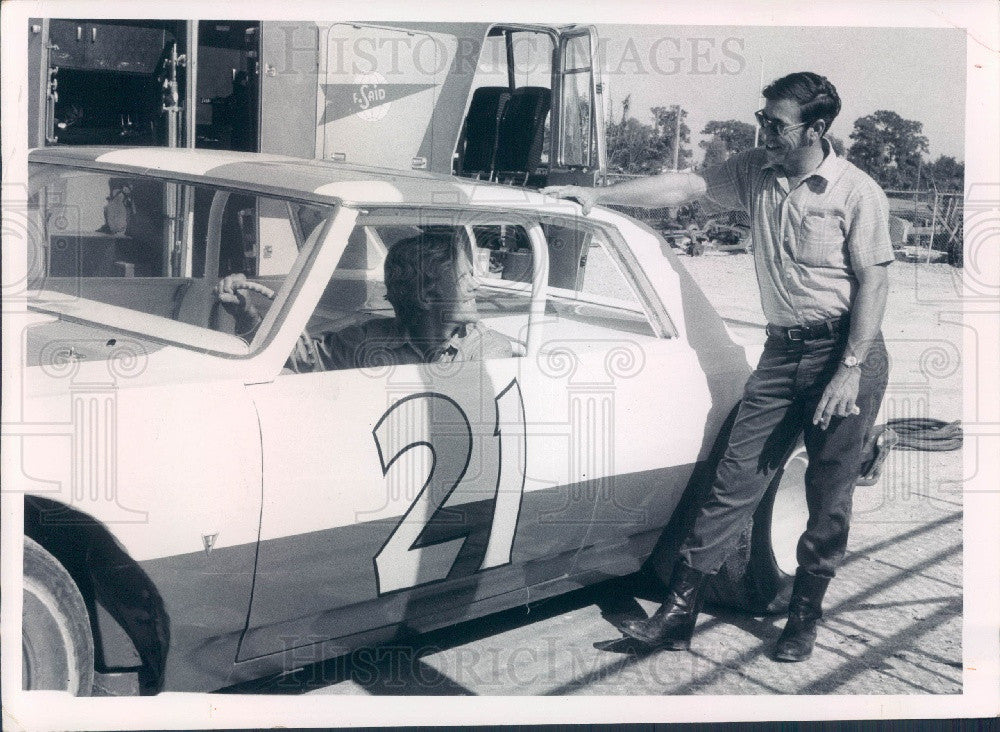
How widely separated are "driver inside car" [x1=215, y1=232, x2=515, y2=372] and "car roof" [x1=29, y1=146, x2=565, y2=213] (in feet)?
0.47

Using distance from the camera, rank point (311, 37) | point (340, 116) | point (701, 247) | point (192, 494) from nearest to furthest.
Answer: point (192, 494)
point (311, 37)
point (701, 247)
point (340, 116)

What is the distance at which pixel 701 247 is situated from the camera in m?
3.16

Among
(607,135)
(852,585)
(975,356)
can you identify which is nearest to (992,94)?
(975,356)

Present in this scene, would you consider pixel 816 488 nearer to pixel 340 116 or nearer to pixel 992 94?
pixel 992 94

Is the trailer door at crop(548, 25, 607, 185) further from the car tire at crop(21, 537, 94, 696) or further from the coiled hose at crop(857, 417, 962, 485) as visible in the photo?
the car tire at crop(21, 537, 94, 696)

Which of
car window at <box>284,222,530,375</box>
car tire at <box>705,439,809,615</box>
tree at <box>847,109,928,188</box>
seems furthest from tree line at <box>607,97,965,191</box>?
car tire at <box>705,439,809,615</box>

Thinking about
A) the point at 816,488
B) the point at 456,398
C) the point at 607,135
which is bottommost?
the point at 816,488

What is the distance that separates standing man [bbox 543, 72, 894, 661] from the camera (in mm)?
2928

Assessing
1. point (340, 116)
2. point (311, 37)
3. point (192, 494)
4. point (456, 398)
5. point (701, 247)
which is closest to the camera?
point (192, 494)

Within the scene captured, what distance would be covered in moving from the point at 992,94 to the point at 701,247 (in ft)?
3.00

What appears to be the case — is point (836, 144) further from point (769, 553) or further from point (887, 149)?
point (769, 553)

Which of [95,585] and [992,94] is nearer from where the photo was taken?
[95,585]

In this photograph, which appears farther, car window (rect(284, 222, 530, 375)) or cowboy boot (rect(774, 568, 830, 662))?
cowboy boot (rect(774, 568, 830, 662))

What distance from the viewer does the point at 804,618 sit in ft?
10.2
